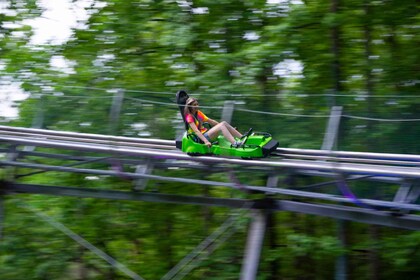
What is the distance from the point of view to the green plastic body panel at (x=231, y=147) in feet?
28.1

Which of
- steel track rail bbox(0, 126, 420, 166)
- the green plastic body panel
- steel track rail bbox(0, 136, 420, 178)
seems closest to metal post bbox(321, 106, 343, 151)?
steel track rail bbox(0, 126, 420, 166)

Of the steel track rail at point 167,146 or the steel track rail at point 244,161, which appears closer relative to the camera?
the steel track rail at point 244,161

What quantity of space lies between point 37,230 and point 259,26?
5.48 metres

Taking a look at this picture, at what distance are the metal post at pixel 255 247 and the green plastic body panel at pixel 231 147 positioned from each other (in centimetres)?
108

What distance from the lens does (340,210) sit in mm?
8820

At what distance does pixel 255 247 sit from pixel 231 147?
127cm

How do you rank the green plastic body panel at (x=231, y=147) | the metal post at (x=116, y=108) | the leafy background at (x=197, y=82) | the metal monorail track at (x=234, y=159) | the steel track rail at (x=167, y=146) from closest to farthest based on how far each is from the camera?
1. the metal monorail track at (x=234, y=159)
2. the steel track rail at (x=167, y=146)
3. the green plastic body panel at (x=231, y=147)
4. the metal post at (x=116, y=108)
5. the leafy background at (x=197, y=82)

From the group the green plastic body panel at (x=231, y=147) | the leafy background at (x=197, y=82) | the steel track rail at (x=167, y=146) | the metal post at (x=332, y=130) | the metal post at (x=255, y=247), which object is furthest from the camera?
the leafy background at (x=197, y=82)

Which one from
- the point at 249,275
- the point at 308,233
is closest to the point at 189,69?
the point at 308,233

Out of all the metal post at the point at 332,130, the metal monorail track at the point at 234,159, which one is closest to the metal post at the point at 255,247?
the metal monorail track at the point at 234,159

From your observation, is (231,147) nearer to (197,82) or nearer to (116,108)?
(116,108)

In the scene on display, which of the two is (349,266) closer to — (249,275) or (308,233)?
(308,233)

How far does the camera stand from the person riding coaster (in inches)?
339

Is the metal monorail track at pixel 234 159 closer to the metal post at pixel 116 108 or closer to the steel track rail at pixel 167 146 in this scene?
the steel track rail at pixel 167 146
